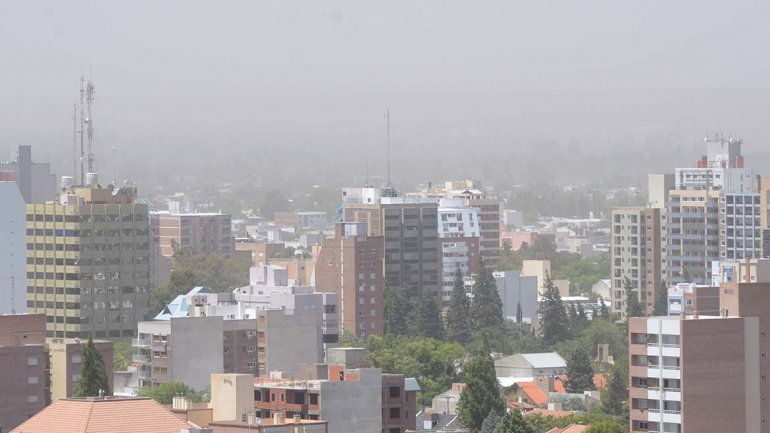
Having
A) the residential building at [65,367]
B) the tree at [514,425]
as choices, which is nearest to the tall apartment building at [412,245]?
the residential building at [65,367]

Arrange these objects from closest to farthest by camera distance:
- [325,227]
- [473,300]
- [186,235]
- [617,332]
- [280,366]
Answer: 1. [280,366]
2. [617,332]
3. [473,300]
4. [186,235]
5. [325,227]

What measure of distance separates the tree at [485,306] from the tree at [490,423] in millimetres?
35115

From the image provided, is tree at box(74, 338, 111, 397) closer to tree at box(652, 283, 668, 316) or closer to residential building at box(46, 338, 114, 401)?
residential building at box(46, 338, 114, 401)

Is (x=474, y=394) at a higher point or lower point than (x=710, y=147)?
lower

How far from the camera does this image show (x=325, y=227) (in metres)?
161

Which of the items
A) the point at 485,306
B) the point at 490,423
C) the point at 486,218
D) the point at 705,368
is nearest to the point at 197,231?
the point at 486,218

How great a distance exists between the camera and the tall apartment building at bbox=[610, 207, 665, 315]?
92562mm

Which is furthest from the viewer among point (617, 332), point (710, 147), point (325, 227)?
point (325, 227)

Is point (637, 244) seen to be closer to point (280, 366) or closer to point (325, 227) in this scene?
point (280, 366)

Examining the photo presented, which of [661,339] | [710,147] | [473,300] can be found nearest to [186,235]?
[710,147]

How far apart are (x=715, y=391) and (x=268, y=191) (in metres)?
122

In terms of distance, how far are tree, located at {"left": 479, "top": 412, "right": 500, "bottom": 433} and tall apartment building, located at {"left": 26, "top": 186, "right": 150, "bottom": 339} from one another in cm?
2610

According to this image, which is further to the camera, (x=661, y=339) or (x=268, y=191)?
(x=268, y=191)

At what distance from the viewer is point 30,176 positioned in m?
85.4
